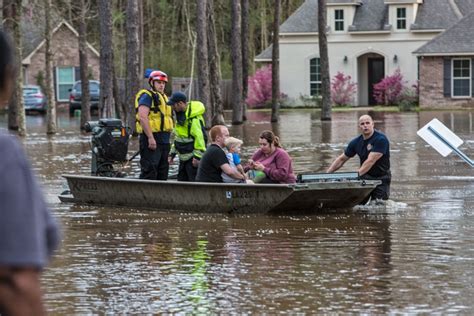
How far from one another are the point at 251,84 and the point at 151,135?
1612 inches

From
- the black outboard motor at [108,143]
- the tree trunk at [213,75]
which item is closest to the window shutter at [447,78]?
the tree trunk at [213,75]

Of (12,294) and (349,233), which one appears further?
(349,233)

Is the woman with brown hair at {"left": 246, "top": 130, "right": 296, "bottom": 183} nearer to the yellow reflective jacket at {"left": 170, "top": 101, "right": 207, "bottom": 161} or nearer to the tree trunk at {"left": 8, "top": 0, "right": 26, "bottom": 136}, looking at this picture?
the yellow reflective jacket at {"left": 170, "top": 101, "right": 207, "bottom": 161}

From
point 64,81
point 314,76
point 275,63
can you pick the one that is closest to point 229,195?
point 275,63

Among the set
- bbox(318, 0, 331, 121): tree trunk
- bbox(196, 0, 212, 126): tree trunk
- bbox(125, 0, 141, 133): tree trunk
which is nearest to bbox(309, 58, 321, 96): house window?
bbox(318, 0, 331, 121): tree trunk

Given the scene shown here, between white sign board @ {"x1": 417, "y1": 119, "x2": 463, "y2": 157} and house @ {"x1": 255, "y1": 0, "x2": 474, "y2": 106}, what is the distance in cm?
3563

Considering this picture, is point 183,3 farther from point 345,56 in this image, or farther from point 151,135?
point 151,135

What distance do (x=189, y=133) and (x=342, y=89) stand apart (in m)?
39.7

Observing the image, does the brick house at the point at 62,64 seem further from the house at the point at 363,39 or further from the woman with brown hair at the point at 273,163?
the woman with brown hair at the point at 273,163

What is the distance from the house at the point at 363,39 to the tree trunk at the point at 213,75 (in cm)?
1656

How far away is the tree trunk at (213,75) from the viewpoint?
121 ft

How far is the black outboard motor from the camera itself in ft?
52.7

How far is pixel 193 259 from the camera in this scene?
11.2 meters

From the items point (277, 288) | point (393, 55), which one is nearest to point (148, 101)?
point (277, 288)
